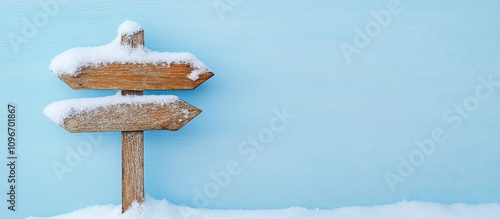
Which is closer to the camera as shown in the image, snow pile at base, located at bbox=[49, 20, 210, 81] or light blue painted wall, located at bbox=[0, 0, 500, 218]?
snow pile at base, located at bbox=[49, 20, 210, 81]

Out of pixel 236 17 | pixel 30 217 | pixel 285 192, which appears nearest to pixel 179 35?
pixel 236 17

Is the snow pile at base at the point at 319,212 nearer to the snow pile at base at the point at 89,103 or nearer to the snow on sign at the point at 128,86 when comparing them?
the snow on sign at the point at 128,86

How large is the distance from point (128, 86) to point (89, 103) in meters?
0.10

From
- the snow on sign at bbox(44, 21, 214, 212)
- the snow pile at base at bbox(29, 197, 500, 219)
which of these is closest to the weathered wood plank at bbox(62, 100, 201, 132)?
the snow on sign at bbox(44, 21, 214, 212)

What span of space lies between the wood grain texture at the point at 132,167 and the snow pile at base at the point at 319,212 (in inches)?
1.4

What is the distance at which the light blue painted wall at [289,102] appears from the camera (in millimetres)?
1375

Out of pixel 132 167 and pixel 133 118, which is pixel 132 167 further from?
pixel 133 118

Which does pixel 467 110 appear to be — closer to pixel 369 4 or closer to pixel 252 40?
pixel 369 4

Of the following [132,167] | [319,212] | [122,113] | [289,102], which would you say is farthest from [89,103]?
[319,212]

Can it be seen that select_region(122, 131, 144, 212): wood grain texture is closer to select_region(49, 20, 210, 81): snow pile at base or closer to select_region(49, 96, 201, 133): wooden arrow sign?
select_region(49, 96, 201, 133): wooden arrow sign

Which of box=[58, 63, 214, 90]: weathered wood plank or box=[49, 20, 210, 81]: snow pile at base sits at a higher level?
box=[49, 20, 210, 81]: snow pile at base

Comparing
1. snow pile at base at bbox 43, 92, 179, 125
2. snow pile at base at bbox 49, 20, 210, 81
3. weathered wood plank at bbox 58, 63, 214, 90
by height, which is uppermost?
snow pile at base at bbox 49, 20, 210, 81

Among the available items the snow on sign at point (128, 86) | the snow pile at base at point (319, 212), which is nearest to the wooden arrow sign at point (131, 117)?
the snow on sign at point (128, 86)

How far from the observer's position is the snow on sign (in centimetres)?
128
